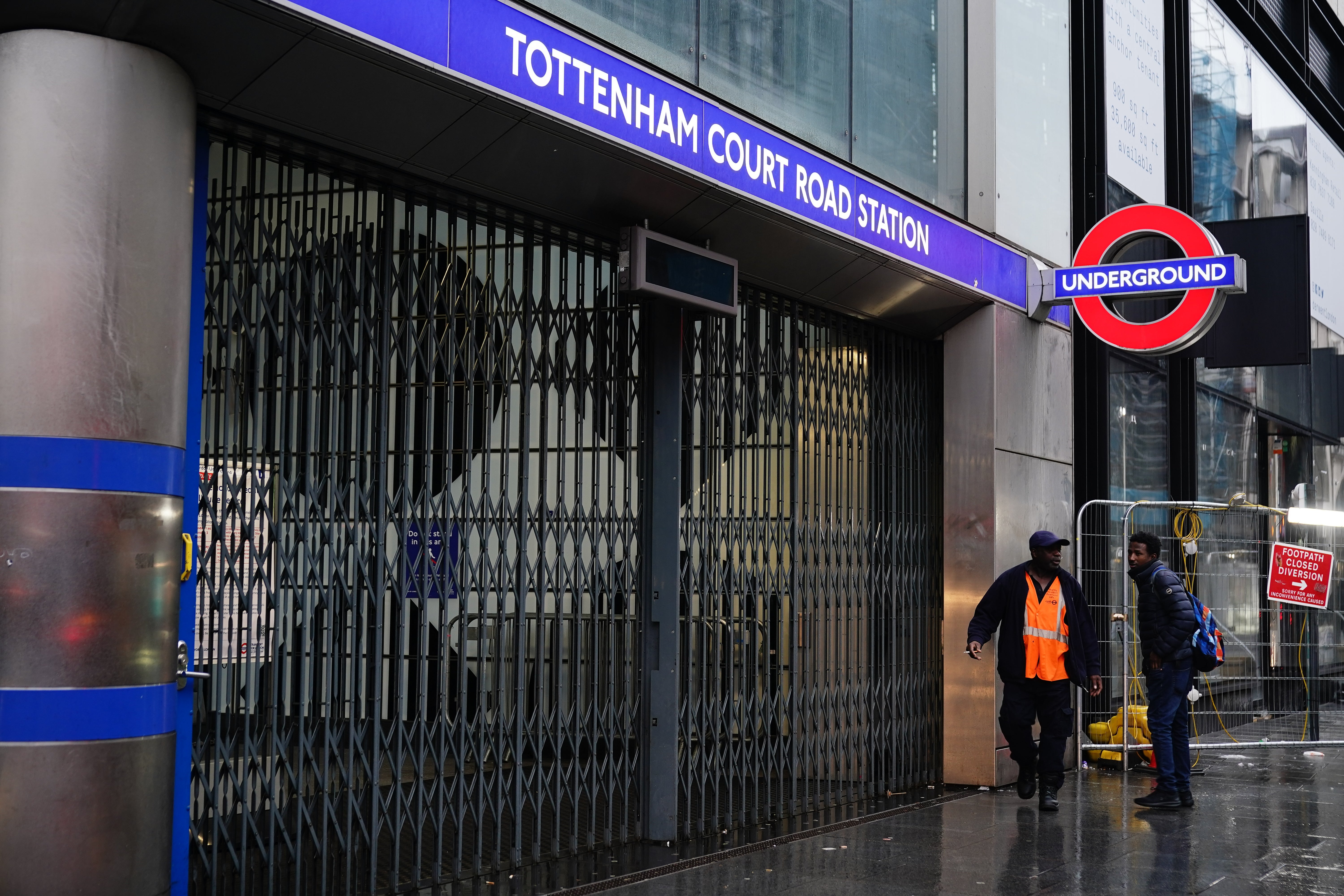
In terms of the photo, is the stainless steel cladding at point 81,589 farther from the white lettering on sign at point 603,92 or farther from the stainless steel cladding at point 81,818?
the white lettering on sign at point 603,92

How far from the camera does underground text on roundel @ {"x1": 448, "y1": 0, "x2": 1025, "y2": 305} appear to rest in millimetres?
6043

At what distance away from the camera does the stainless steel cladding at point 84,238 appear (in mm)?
4750

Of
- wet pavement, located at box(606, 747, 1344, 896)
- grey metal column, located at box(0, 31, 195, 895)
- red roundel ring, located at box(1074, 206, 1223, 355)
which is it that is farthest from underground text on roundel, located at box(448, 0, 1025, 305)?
wet pavement, located at box(606, 747, 1344, 896)

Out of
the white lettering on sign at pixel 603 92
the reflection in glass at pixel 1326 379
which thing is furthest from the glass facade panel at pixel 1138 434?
the white lettering on sign at pixel 603 92

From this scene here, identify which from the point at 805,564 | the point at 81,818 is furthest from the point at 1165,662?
the point at 81,818

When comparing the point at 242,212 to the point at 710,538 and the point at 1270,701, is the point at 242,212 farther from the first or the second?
the point at 1270,701

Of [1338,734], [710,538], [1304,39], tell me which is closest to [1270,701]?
[1338,734]

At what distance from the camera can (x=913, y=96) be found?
10.3 meters

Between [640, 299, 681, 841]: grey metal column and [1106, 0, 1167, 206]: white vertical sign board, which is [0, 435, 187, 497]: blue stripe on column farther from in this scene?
[1106, 0, 1167, 206]: white vertical sign board

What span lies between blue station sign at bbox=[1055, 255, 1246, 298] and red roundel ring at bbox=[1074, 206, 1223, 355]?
0.12 meters

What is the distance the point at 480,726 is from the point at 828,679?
3403 mm

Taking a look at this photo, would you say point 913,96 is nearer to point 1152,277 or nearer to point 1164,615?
point 1152,277

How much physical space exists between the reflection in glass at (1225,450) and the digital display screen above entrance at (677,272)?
28.5 ft

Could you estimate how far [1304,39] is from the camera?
1916 cm
